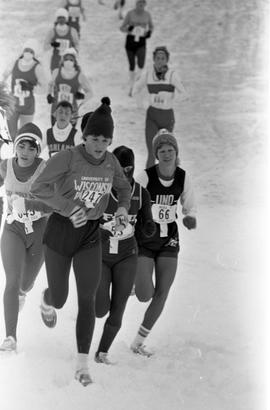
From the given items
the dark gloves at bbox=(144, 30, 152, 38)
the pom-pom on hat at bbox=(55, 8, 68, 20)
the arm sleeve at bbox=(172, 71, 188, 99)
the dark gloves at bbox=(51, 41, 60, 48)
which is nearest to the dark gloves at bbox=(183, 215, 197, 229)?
the arm sleeve at bbox=(172, 71, 188, 99)

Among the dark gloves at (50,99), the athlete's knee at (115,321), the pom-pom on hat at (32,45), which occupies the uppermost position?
the pom-pom on hat at (32,45)

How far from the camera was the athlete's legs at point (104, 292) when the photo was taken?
4.43 meters

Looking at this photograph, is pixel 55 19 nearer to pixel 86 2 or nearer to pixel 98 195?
pixel 86 2

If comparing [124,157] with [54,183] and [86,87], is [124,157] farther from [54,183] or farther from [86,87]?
[86,87]

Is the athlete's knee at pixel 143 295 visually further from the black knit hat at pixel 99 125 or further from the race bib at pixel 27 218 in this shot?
the black knit hat at pixel 99 125

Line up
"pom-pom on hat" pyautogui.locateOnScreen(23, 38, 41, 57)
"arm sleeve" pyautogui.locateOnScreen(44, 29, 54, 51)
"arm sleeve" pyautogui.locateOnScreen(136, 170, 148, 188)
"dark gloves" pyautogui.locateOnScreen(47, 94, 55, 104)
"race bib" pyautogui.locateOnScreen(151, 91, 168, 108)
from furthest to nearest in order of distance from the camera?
"arm sleeve" pyautogui.locateOnScreen(44, 29, 54, 51)
"pom-pom on hat" pyautogui.locateOnScreen(23, 38, 41, 57)
"race bib" pyautogui.locateOnScreen(151, 91, 168, 108)
"dark gloves" pyautogui.locateOnScreen(47, 94, 55, 104)
"arm sleeve" pyautogui.locateOnScreen(136, 170, 148, 188)

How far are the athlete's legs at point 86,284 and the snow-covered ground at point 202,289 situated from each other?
12.5 inches

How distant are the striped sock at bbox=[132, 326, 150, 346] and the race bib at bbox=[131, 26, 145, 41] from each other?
590 centimetres

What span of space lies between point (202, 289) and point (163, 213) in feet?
2.68

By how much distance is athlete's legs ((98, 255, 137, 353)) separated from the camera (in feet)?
14.5

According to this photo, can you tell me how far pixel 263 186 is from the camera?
20.2ft

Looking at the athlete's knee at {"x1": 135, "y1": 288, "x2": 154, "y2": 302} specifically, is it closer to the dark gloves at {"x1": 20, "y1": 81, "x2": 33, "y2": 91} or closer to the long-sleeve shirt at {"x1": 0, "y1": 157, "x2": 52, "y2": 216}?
the long-sleeve shirt at {"x1": 0, "y1": 157, "x2": 52, "y2": 216}

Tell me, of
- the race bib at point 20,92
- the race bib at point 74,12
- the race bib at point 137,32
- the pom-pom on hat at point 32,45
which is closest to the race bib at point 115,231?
the race bib at point 20,92

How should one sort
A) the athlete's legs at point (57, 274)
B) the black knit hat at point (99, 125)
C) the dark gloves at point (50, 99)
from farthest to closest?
the dark gloves at point (50, 99) → the athlete's legs at point (57, 274) → the black knit hat at point (99, 125)
